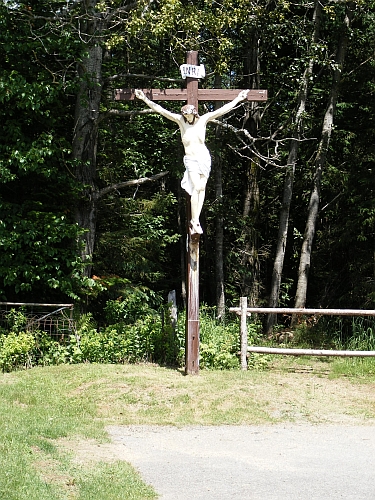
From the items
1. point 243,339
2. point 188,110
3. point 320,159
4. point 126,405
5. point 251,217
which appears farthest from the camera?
point 251,217

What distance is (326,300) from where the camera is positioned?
72.4 feet

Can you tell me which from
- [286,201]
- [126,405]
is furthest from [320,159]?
[126,405]

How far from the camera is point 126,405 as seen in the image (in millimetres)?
9797

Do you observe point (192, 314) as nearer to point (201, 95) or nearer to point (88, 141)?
point (201, 95)

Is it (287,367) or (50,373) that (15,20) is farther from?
(287,367)

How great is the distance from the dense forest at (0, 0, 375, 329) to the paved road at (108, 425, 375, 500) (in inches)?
246

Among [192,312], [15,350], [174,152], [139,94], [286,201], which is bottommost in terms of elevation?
[15,350]

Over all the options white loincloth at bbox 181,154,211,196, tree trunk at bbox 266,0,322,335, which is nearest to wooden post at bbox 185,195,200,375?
white loincloth at bbox 181,154,211,196

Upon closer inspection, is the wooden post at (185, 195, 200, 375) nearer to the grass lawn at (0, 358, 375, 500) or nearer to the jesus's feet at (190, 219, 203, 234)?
the jesus's feet at (190, 219, 203, 234)

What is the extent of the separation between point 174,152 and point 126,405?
406 inches

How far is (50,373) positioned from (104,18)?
22.0 feet

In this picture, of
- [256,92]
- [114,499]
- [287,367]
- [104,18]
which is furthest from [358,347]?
[114,499]

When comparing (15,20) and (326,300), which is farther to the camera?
(326,300)

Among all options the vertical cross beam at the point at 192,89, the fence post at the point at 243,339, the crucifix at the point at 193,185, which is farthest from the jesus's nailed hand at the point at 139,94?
the fence post at the point at 243,339
